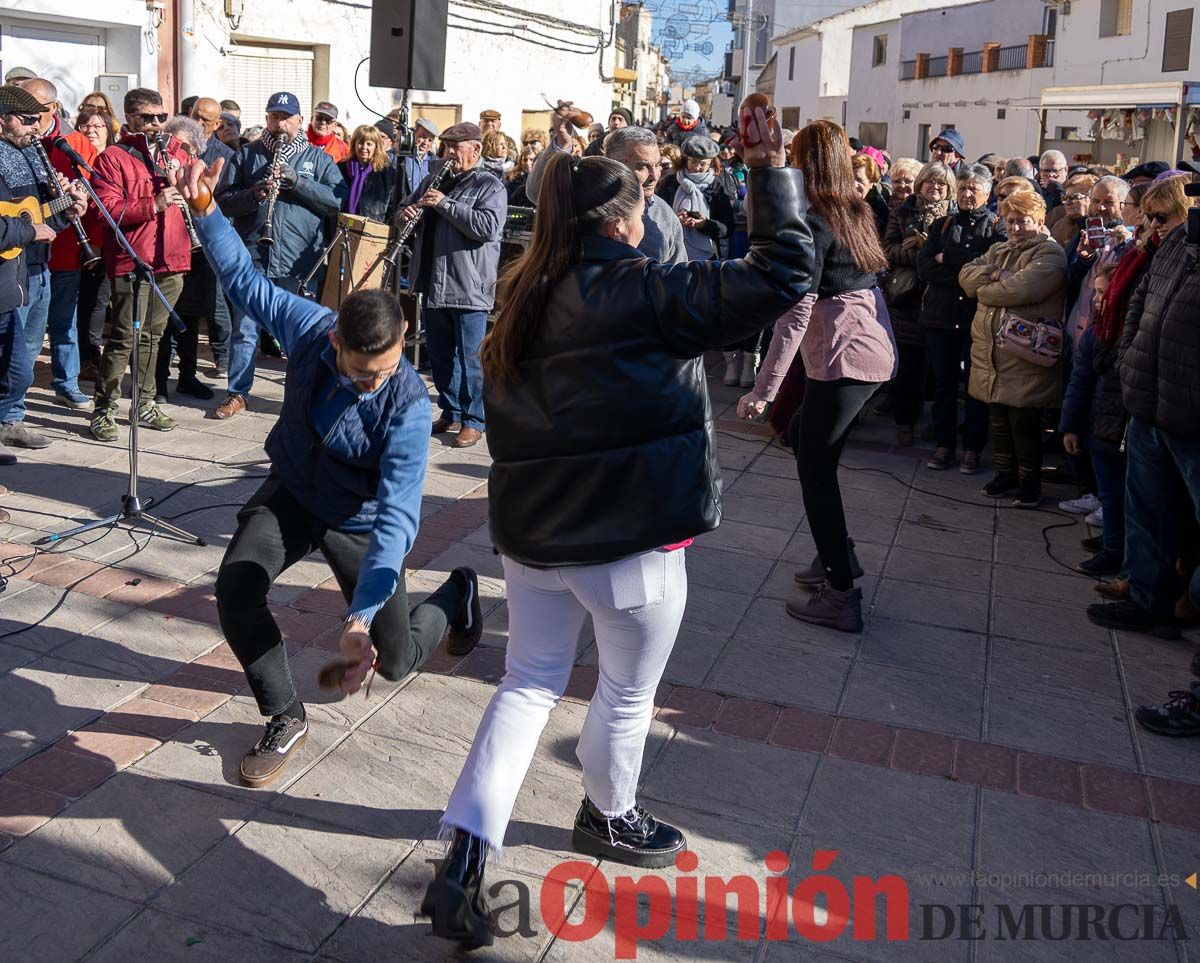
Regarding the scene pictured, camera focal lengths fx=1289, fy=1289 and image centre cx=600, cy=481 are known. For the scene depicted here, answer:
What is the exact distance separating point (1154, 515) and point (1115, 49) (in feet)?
95.2

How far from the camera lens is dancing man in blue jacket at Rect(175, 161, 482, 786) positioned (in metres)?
3.76

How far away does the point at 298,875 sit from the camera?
11.6 ft

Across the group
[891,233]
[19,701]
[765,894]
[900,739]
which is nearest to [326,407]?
[19,701]

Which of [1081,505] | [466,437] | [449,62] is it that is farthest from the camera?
[449,62]

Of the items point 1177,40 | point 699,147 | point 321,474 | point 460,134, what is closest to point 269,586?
point 321,474

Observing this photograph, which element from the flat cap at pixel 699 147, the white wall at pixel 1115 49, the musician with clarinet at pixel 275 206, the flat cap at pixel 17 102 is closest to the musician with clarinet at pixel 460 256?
the musician with clarinet at pixel 275 206

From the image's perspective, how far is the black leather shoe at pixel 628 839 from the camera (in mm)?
3631

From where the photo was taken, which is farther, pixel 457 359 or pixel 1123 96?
pixel 1123 96

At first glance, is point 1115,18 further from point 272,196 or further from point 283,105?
point 272,196

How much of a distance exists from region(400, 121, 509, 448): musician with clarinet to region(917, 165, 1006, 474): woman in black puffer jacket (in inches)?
109

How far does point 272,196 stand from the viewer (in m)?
8.54

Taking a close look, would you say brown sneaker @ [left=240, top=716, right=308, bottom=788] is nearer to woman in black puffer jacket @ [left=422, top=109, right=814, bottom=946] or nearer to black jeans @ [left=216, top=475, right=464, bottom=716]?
black jeans @ [left=216, top=475, right=464, bottom=716]

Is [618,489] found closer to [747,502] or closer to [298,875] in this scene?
[298,875]

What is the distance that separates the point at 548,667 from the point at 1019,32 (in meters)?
40.7
